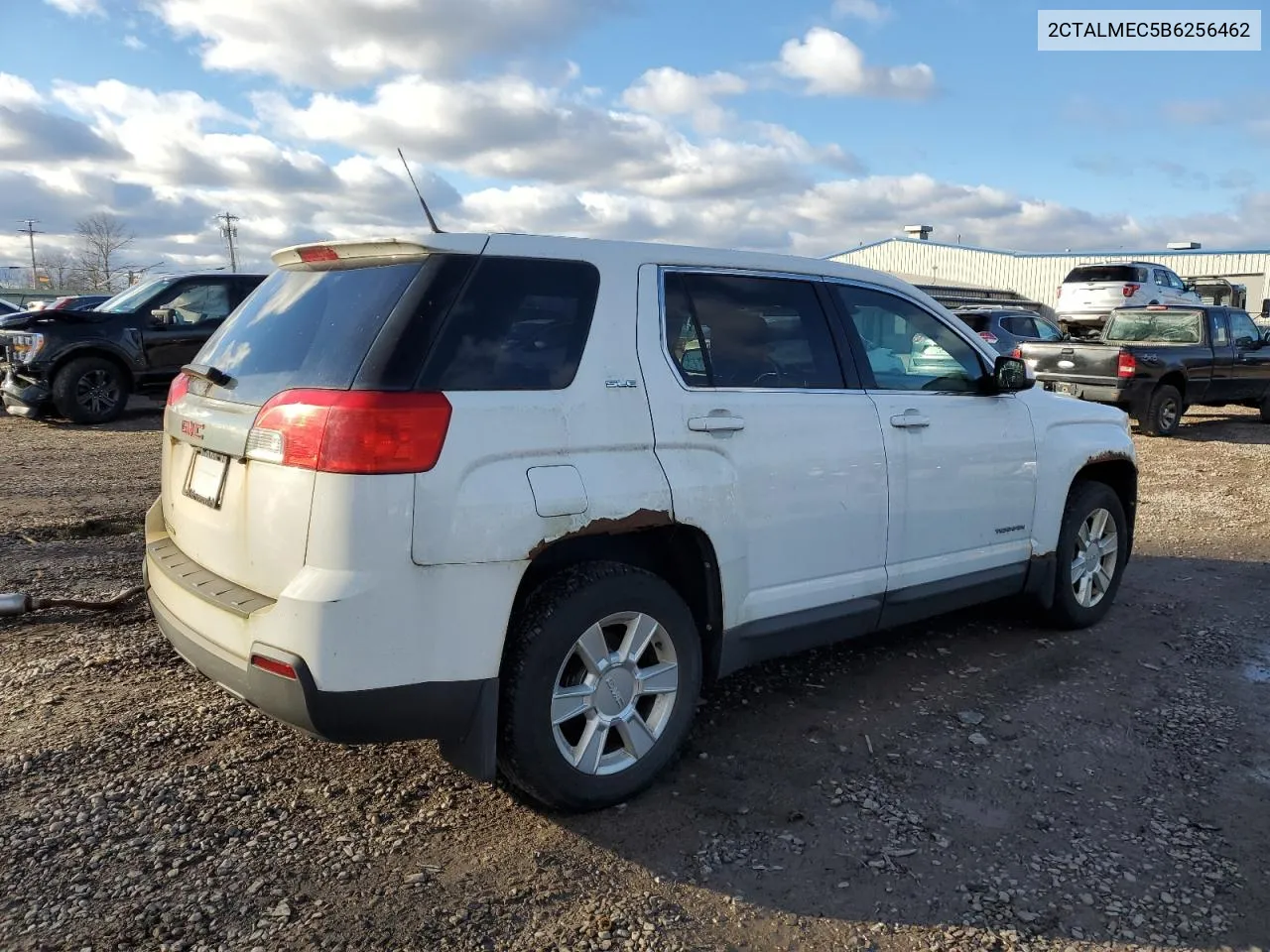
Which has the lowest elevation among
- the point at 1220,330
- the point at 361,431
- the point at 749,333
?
the point at 361,431

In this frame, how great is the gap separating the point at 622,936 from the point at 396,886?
0.66 meters

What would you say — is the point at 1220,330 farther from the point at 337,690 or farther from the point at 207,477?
the point at 337,690

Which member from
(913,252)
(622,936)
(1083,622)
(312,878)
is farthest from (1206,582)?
(913,252)

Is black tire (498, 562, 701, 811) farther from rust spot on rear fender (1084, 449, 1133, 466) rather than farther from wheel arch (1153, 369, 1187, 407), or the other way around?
wheel arch (1153, 369, 1187, 407)

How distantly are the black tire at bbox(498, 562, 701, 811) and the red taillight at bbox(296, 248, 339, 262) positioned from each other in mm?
1305

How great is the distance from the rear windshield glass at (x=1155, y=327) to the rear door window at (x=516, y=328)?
520 inches

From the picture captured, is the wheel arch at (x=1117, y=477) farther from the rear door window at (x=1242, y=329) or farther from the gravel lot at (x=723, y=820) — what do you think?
the rear door window at (x=1242, y=329)

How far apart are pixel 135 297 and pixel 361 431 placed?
11.2 meters

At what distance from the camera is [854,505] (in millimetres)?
3848

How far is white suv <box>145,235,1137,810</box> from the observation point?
2.71 metres

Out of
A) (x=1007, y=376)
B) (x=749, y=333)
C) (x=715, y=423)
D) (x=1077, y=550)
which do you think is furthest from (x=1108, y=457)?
(x=715, y=423)

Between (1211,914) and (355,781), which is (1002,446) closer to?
(1211,914)

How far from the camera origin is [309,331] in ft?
10.1

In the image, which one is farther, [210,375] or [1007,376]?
[1007,376]
